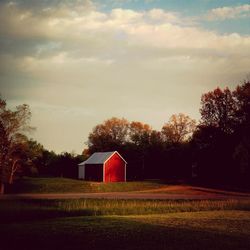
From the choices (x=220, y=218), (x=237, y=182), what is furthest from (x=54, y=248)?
(x=237, y=182)

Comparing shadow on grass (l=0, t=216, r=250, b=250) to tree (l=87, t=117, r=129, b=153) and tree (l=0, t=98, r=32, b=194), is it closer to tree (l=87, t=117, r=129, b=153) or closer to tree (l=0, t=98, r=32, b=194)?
tree (l=0, t=98, r=32, b=194)

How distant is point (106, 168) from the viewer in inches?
2950

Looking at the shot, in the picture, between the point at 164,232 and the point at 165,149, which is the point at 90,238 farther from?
the point at 165,149

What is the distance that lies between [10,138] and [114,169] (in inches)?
951

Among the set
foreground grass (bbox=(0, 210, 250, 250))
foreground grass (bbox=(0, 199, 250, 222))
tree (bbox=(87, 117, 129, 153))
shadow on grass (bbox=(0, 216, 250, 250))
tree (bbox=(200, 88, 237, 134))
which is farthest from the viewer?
tree (bbox=(87, 117, 129, 153))

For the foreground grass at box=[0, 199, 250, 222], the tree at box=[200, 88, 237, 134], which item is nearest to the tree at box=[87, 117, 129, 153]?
the tree at box=[200, 88, 237, 134]

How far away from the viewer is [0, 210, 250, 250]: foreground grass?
15898 mm

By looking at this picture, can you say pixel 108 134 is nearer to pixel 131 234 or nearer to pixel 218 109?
pixel 218 109

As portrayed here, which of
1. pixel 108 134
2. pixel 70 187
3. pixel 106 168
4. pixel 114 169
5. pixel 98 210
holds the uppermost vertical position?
pixel 108 134

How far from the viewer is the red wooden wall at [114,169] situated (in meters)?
75.0

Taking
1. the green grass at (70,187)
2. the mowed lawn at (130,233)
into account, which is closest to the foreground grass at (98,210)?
the mowed lawn at (130,233)

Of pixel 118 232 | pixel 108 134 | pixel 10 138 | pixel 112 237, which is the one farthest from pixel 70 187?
pixel 108 134

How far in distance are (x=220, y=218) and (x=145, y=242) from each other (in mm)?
10110

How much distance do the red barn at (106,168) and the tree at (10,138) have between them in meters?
19.5
